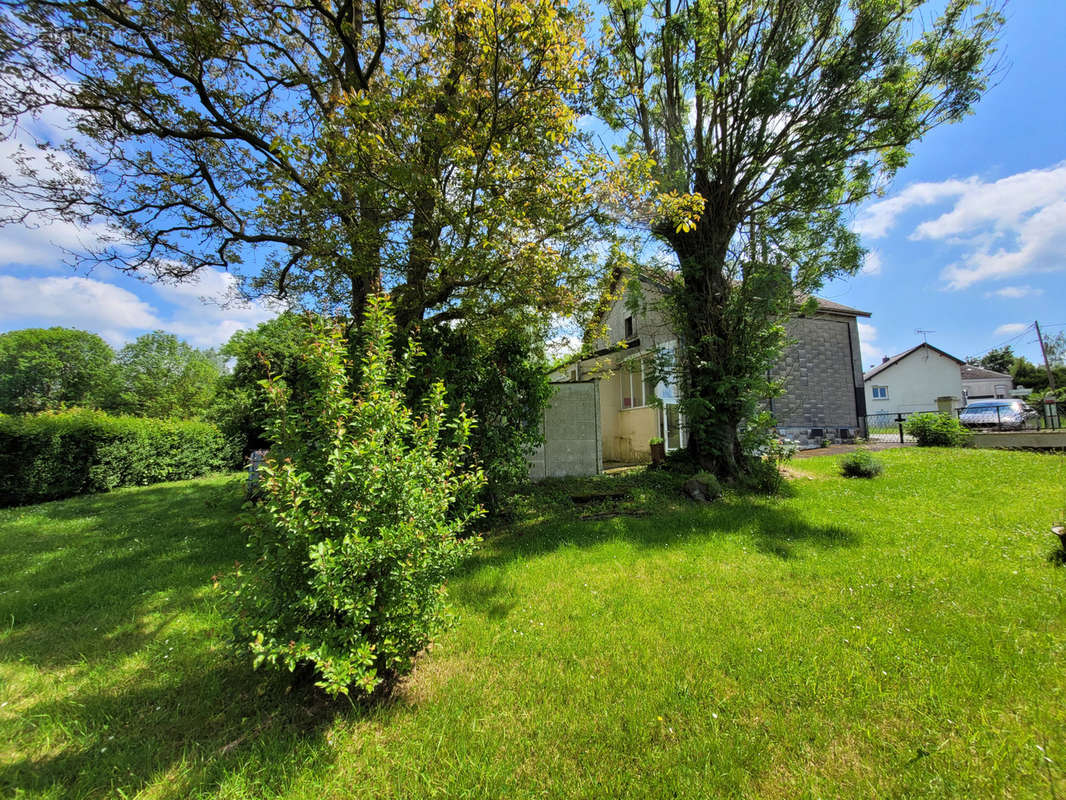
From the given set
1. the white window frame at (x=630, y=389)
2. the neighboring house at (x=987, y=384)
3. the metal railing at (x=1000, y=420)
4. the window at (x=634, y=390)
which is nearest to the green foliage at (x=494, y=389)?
the window at (x=634, y=390)

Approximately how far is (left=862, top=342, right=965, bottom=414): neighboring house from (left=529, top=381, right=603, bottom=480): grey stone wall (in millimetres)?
28553

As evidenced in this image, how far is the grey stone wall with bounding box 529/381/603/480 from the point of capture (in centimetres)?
883

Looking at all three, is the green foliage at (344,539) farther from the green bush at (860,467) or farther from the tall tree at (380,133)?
the green bush at (860,467)

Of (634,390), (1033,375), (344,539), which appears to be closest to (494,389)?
(344,539)

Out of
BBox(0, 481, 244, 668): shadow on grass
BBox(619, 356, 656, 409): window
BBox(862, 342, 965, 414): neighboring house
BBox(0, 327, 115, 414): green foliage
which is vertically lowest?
BBox(0, 481, 244, 668): shadow on grass

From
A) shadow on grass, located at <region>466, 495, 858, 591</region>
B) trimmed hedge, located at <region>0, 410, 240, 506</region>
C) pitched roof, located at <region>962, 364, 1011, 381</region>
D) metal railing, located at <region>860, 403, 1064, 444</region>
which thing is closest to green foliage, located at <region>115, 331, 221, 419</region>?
trimmed hedge, located at <region>0, 410, 240, 506</region>

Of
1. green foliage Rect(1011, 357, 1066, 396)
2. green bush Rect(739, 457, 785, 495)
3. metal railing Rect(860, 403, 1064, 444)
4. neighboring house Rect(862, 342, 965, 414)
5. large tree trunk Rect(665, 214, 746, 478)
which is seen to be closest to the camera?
green bush Rect(739, 457, 785, 495)

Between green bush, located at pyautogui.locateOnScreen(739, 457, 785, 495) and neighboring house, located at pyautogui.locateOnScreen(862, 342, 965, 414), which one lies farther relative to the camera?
neighboring house, located at pyautogui.locateOnScreen(862, 342, 965, 414)

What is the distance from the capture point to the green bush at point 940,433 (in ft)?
38.1

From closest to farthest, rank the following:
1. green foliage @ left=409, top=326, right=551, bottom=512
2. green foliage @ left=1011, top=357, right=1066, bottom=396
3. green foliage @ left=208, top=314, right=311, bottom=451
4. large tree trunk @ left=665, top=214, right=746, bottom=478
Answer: green foliage @ left=409, top=326, right=551, bottom=512 < large tree trunk @ left=665, top=214, right=746, bottom=478 < green foliage @ left=208, top=314, right=311, bottom=451 < green foliage @ left=1011, top=357, right=1066, bottom=396

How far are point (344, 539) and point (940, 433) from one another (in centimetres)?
1604

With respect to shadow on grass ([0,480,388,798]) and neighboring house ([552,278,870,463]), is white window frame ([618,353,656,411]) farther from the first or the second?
shadow on grass ([0,480,388,798])

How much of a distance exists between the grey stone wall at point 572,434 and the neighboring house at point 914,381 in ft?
93.7

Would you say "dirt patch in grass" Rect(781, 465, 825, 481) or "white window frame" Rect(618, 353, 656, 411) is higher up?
"white window frame" Rect(618, 353, 656, 411)
